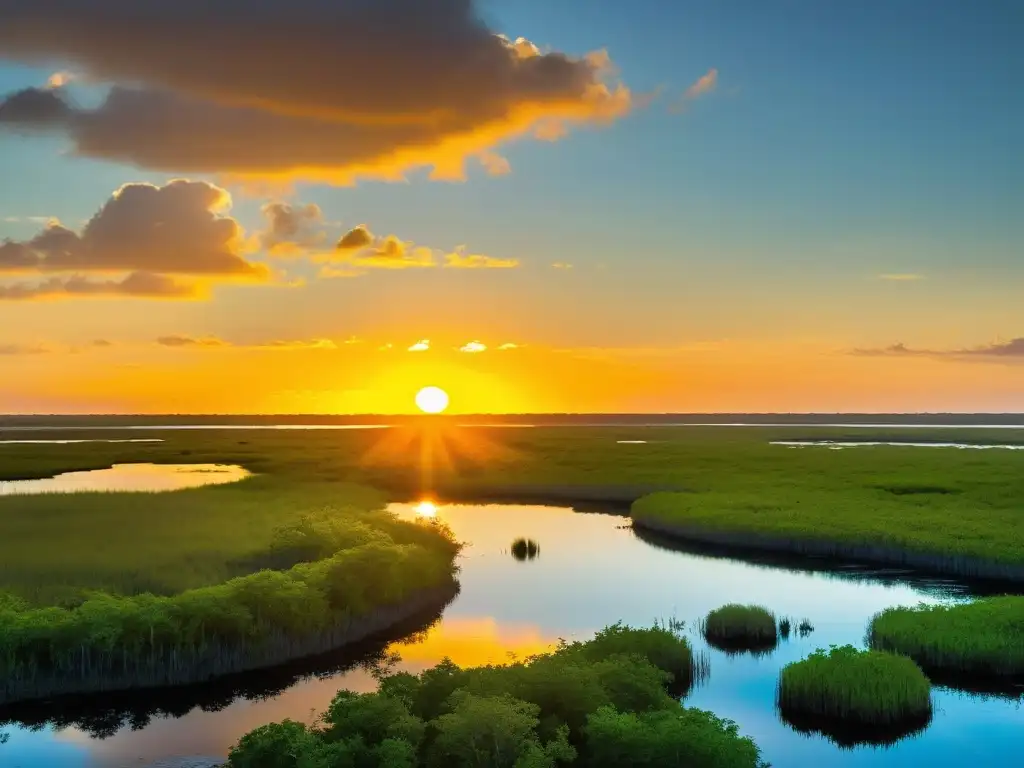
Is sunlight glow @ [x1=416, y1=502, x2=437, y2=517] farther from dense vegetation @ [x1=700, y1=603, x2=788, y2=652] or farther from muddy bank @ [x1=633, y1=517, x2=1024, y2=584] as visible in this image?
dense vegetation @ [x1=700, y1=603, x2=788, y2=652]

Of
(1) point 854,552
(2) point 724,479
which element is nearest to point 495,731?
(1) point 854,552

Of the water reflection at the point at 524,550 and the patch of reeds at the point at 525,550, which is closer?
the water reflection at the point at 524,550

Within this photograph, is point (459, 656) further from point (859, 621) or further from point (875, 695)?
point (859, 621)

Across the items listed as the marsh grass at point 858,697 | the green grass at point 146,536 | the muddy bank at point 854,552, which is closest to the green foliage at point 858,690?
the marsh grass at point 858,697

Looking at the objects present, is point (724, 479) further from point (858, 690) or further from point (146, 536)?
point (858, 690)

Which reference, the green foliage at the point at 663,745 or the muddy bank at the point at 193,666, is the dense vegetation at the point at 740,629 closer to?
the muddy bank at the point at 193,666
